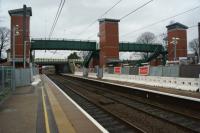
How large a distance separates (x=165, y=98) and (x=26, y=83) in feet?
80.0

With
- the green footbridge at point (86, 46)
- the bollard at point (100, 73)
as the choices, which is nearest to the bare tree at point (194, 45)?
the green footbridge at point (86, 46)

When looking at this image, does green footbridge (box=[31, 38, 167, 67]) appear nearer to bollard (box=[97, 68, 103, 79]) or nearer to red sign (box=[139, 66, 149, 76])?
bollard (box=[97, 68, 103, 79])

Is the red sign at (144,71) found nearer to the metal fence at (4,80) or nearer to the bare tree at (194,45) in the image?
the metal fence at (4,80)

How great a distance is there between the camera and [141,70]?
38406 millimetres

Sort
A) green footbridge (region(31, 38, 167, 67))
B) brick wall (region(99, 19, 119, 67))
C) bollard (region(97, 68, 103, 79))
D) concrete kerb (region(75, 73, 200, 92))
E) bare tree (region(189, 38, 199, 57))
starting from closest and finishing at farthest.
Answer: concrete kerb (region(75, 73, 200, 92))
bollard (region(97, 68, 103, 79))
green footbridge (region(31, 38, 167, 67))
brick wall (region(99, 19, 119, 67))
bare tree (region(189, 38, 199, 57))

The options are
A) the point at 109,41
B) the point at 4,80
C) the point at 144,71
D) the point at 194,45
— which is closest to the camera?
the point at 4,80

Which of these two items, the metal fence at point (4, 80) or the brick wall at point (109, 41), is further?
the brick wall at point (109, 41)

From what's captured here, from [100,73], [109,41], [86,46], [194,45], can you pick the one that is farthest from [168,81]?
[194,45]

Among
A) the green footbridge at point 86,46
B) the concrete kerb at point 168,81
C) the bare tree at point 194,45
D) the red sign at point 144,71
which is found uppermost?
the bare tree at point 194,45

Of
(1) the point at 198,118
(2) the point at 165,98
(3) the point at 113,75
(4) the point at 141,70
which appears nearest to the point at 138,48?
(3) the point at 113,75

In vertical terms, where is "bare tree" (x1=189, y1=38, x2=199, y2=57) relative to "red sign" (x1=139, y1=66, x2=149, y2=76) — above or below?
above

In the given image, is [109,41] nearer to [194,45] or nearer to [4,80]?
[194,45]

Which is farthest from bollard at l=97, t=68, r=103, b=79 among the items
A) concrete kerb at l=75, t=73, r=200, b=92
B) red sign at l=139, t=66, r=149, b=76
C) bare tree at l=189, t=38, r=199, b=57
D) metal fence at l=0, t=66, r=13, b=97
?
bare tree at l=189, t=38, r=199, b=57

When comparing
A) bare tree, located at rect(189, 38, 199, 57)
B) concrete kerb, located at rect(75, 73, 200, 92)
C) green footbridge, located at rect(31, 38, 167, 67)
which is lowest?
concrete kerb, located at rect(75, 73, 200, 92)
